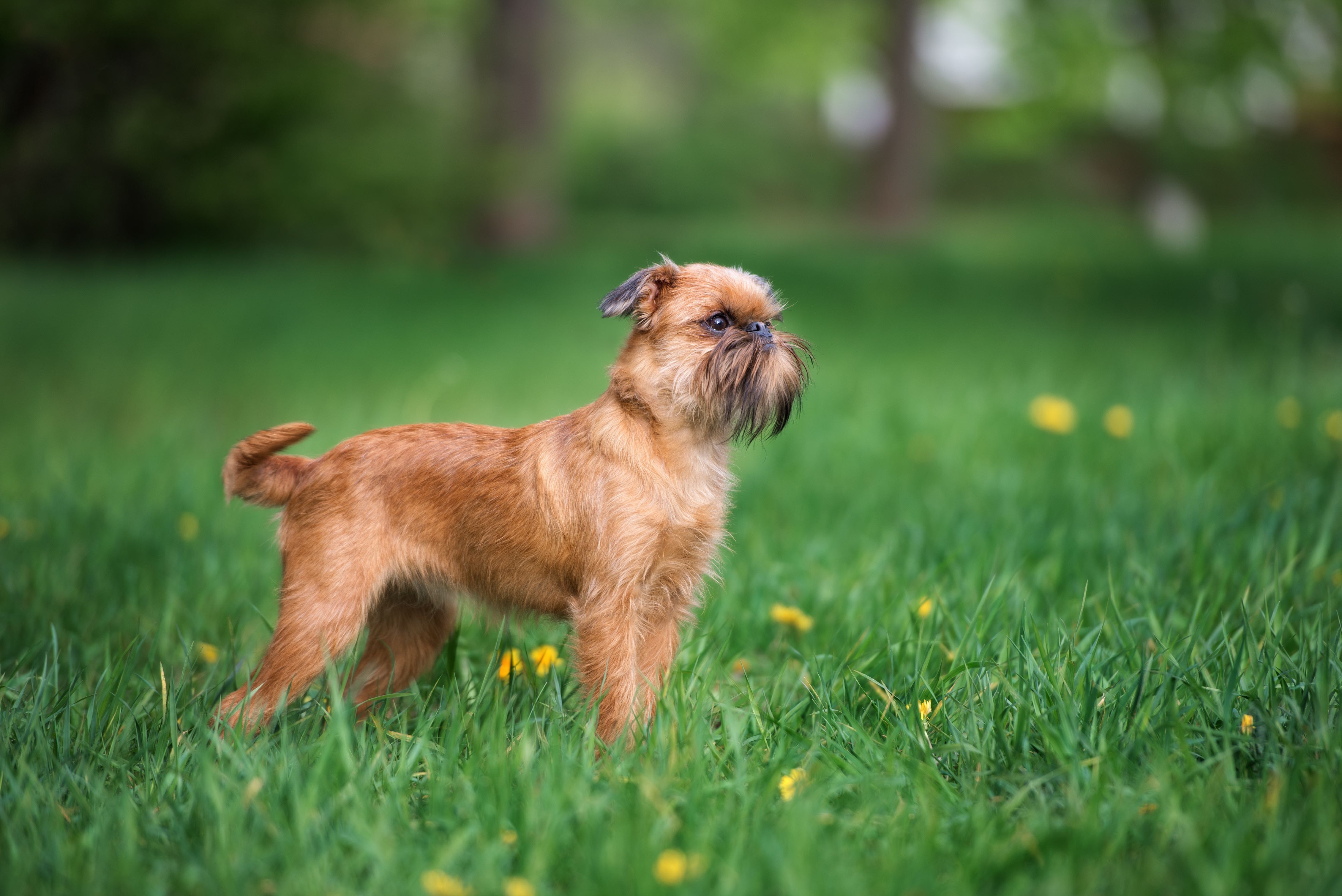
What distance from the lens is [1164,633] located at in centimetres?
330

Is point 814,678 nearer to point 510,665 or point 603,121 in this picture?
point 510,665

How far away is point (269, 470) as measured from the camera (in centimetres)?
313

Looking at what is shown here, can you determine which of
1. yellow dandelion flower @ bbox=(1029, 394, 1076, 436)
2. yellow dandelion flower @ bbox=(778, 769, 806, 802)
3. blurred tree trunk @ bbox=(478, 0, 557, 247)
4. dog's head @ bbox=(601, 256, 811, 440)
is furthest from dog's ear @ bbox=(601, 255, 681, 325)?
blurred tree trunk @ bbox=(478, 0, 557, 247)

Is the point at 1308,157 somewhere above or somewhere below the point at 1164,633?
above

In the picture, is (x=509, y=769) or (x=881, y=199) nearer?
(x=509, y=769)

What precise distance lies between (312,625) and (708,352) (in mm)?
1367

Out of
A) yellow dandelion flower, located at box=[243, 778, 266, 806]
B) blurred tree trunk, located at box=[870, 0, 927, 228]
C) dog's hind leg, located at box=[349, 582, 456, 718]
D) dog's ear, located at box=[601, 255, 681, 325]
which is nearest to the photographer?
yellow dandelion flower, located at box=[243, 778, 266, 806]

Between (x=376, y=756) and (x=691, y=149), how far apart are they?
27.4 meters

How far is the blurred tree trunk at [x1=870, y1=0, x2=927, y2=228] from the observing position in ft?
51.0

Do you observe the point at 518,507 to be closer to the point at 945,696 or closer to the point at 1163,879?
the point at 945,696

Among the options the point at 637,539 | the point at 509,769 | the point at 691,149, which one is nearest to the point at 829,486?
the point at 637,539

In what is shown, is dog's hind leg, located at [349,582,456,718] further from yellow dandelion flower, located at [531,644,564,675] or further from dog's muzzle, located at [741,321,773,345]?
dog's muzzle, located at [741,321,773,345]

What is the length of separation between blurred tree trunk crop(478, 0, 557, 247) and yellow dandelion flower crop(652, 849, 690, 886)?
38.8 feet

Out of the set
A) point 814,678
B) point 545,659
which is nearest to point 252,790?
point 545,659
